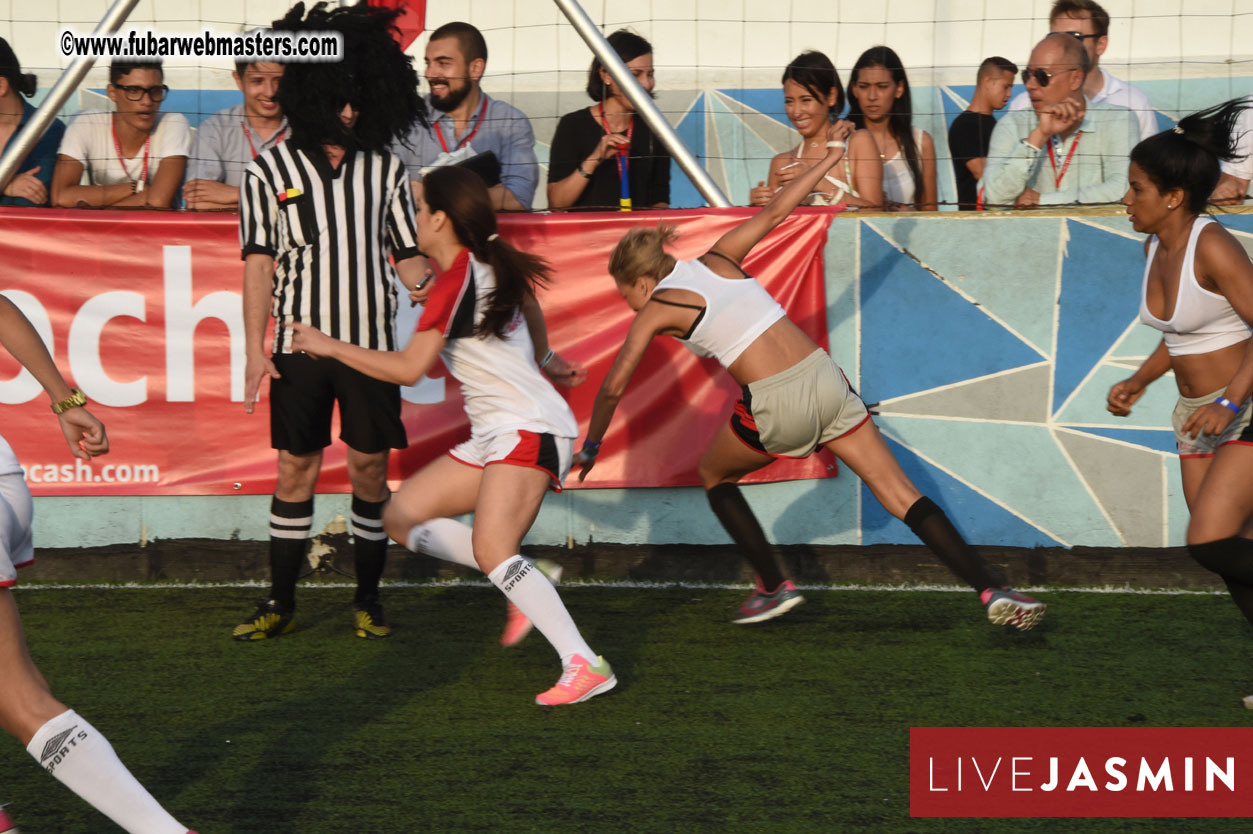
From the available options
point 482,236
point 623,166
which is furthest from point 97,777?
point 623,166

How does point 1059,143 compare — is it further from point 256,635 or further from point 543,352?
point 256,635

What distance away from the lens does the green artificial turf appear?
147 inches

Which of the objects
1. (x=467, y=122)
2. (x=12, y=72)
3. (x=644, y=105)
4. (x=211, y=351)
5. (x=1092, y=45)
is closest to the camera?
(x=644, y=105)

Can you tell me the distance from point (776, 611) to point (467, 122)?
3.07 m

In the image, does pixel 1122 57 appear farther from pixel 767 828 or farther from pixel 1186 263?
pixel 767 828

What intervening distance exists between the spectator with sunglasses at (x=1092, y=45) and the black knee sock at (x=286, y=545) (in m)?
4.32

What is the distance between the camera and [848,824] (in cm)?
359

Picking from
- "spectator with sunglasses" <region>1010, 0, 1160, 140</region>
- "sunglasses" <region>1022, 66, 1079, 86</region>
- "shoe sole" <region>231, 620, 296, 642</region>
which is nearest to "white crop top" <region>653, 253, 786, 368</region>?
"shoe sole" <region>231, 620, 296, 642</region>

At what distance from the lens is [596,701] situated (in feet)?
15.4

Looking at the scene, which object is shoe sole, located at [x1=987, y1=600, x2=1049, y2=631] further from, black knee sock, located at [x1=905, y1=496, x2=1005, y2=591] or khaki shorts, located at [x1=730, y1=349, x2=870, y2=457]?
khaki shorts, located at [x1=730, y1=349, x2=870, y2=457]

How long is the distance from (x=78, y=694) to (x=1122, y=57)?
13.0 meters

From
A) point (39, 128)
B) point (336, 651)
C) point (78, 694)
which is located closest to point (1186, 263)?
point (336, 651)

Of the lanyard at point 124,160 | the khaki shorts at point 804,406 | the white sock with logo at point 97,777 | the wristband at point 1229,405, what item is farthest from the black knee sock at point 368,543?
the wristband at point 1229,405

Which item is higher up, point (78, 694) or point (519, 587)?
point (519, 587)
